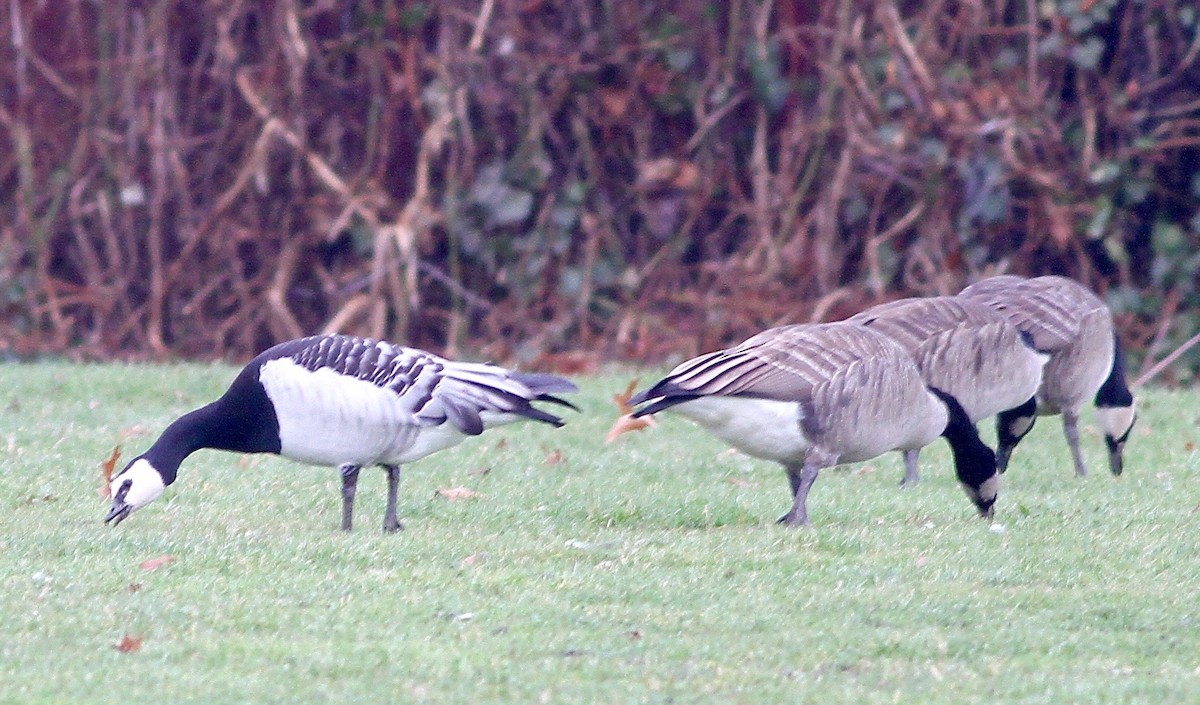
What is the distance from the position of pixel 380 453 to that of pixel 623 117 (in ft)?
30.1

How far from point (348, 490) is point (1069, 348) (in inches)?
171

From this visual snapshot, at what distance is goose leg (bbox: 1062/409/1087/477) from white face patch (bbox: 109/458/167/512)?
5054 millimetres

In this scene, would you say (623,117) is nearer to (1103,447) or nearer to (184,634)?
(1103,447)

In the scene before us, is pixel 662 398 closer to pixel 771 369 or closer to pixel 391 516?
pixel 771 369

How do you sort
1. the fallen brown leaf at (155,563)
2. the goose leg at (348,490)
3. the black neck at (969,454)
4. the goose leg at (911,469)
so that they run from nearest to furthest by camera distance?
the fallen brown leaf at (155,563) → the goose leg at (348,490) → the black neck at (969,454) → the goose leg at (911,469)

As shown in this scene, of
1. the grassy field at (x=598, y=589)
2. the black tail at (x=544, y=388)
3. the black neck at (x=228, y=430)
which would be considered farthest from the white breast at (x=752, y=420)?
the black neck at (x=228, y=430)

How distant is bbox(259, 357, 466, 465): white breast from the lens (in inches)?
280

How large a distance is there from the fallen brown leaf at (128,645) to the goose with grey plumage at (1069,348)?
5372 mm

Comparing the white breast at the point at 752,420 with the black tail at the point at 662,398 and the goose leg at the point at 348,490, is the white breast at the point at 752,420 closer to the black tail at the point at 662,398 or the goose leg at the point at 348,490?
the black tail at the point at 662,398

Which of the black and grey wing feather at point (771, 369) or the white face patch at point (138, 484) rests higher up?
the black and grey wing feather at point (771, 369)

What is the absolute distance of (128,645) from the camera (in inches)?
211

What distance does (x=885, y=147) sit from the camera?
15406 millimetres

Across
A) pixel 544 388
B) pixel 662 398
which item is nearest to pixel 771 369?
pixel 662 398

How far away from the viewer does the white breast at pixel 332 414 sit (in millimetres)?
7117
